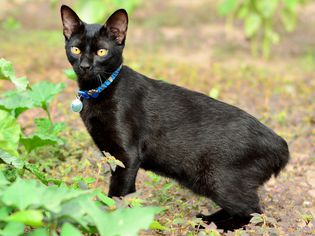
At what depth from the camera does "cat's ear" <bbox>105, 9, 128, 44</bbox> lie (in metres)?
3.60

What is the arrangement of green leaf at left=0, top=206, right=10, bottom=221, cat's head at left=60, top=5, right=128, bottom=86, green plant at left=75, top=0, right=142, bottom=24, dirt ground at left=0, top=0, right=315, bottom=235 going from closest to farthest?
green leaf at left=0, top=206, right=10, bottom=221 < cat's head at left=60, top=5, right=128, bottom=86 < dirt ground at left=0, top=0, right=315, bottom=235 < green plant at left=75, top=0, right=142, bottom=24

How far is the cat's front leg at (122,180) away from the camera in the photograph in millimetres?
3547

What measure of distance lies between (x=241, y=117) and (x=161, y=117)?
0.56 m

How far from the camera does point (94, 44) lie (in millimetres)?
3539

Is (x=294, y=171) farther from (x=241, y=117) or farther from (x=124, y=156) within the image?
(x=124, y=156)

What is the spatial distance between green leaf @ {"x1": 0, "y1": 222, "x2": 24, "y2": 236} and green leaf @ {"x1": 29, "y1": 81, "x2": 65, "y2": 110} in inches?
Answer: 85.7

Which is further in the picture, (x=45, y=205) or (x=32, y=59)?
(x=32, y=59)

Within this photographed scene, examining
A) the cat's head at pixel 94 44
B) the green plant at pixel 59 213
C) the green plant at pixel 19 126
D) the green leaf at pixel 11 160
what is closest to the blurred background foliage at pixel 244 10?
the green plant at pixel 19 126

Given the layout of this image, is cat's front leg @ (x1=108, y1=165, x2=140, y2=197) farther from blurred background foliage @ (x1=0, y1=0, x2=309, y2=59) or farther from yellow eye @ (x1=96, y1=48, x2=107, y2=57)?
blurred background foliage @ (x1=0, y1=0, x2=309, y2=59)

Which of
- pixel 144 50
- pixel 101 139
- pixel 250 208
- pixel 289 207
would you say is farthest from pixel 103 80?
pixel 144 50

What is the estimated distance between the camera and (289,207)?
386 centimetres

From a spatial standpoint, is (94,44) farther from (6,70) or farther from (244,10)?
(244,10)

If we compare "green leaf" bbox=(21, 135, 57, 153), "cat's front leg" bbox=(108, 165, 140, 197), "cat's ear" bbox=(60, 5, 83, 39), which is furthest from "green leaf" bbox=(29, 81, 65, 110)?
"cat's front leg" bbox=(108, 165, 140, 197)

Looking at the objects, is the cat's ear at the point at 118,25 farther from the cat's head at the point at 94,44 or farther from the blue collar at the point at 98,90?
the blue collar at the point at 98,90
